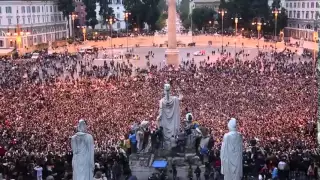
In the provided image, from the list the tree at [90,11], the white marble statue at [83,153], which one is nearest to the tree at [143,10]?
the tree at [90,11]

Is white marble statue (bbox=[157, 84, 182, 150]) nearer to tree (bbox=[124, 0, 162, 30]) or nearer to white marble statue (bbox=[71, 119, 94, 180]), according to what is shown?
white marble statue (bbox=[71, 119, 94, 180])

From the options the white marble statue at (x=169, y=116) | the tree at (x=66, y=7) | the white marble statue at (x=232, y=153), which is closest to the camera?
the white marble statue at (x=232, y=153)

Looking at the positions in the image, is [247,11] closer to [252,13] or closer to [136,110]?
[252,13]

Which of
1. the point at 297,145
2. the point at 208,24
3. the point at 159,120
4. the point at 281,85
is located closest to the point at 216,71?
the point at 281,85

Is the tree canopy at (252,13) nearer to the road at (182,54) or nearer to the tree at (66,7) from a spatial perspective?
the road at (182,54)

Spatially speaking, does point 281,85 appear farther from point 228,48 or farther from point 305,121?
point 228,48

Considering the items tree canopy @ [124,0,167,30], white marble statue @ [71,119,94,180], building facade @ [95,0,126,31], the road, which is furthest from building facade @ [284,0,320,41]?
white marble statue @ [71,119,94,180]
